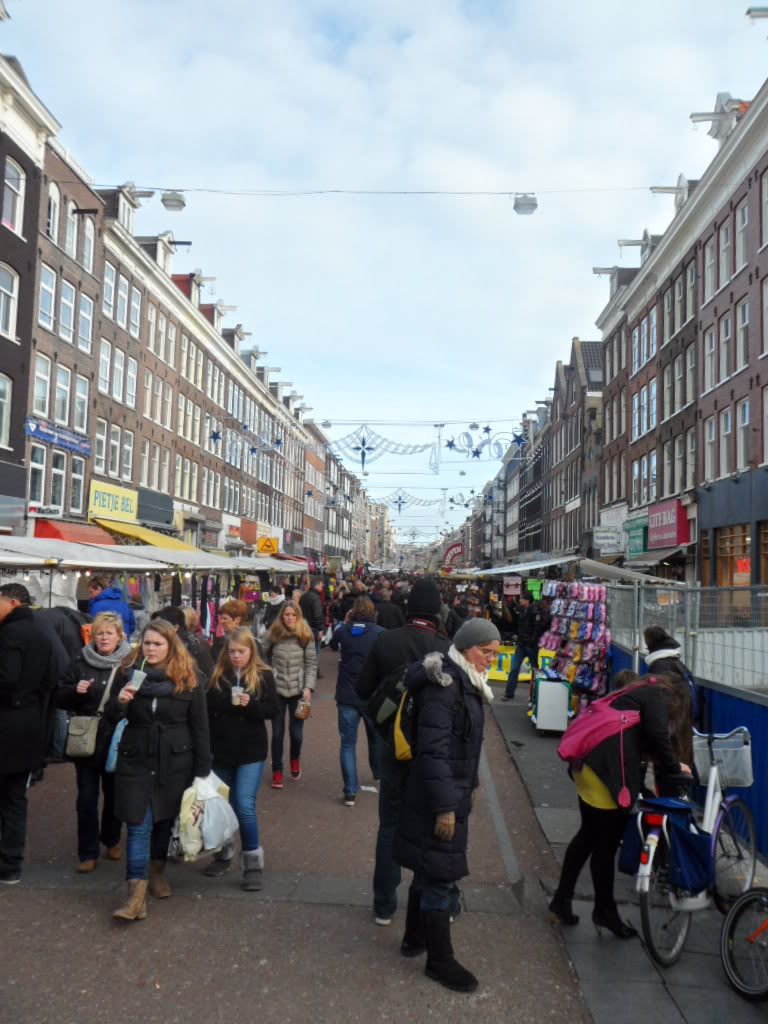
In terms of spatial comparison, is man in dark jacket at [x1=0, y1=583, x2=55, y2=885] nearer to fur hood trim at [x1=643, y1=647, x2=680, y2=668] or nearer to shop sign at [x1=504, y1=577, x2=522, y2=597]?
A: fur hood trim at [x1=643, y1=647, x2=680, y2=668]

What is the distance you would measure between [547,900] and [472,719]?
2.02 metres

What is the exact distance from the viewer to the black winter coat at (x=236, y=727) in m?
5.69

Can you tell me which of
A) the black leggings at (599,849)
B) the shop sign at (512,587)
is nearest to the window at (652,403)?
the shop sign at (512,587)

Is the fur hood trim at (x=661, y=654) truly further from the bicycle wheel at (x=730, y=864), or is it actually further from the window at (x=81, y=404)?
the window at (x=81, y=404)

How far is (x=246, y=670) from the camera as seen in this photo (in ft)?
19.2

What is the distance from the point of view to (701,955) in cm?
483

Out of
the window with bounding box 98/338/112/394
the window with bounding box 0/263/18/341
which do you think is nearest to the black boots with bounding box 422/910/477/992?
the window with bounding box 0/263/18/341

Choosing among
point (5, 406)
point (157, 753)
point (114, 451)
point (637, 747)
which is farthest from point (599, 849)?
point (114, 451)

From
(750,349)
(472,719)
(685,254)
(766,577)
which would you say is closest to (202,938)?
(472,719)

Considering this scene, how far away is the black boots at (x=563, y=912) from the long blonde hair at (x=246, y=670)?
220 cm

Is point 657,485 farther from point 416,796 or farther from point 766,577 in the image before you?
point 416,796

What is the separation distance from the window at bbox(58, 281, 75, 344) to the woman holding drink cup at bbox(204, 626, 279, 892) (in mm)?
24078

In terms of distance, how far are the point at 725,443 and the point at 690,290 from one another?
22.2ft

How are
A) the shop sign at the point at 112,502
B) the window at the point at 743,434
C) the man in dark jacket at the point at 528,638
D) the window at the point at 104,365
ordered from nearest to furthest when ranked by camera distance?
1. the man in dark jacket at the point at 528,638
2. the window at the point at 743,434
3. the shop sign at the point at 112,502
4. the window at the point at 104,365
